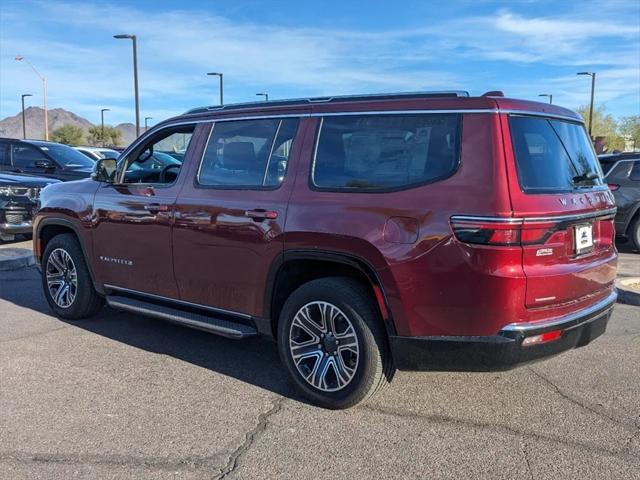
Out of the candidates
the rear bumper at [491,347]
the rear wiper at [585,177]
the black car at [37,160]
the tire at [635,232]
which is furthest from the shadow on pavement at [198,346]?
the tire at [635,232]

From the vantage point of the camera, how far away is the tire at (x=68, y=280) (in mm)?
5715

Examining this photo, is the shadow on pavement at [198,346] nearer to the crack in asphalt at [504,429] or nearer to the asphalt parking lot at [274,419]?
the asphalt parking lot at [274,419]

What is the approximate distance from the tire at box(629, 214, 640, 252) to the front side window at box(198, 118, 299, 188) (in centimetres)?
805

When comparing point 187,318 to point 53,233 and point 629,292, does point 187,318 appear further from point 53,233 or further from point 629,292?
point 629,292

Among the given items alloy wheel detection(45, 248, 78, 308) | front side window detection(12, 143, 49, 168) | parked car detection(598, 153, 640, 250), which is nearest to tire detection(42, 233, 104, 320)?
alloy wheel detection(45, 248, 78, 308)

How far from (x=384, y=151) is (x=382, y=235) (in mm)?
553

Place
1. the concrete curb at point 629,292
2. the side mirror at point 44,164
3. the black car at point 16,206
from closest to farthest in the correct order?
the concrete curb at point 629,292
the black car at point 16,206
the side mirror at point 44,164

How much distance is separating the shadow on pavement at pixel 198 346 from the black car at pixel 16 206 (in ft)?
12.1

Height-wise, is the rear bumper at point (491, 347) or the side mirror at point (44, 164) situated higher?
the side mirror at point (44, 164)

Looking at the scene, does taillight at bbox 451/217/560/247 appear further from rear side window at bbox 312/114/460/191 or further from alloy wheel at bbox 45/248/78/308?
alloy wheel at bbox 45/248/78/308

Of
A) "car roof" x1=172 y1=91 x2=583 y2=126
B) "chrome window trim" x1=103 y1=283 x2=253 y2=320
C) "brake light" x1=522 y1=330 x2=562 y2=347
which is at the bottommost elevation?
"chrome window trim" x1=103 y1=283 x2=253 y2=320

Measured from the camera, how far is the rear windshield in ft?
11.3

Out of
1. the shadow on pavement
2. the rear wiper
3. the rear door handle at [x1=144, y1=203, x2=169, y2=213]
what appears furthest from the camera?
the rear door handle at [x1=144, y1=203, x2=169, y2=213]

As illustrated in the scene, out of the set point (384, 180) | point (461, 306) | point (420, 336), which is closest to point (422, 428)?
point (420, 336)
